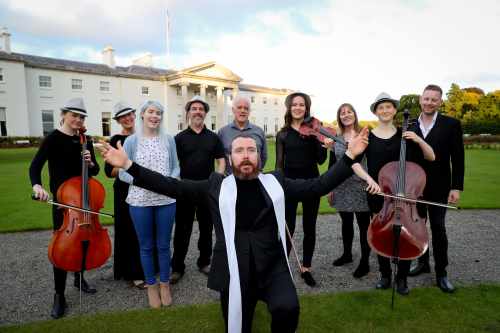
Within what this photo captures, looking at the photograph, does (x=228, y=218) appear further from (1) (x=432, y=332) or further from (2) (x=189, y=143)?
(1) (x=432, y=332)

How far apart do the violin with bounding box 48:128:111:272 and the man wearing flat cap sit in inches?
45.0

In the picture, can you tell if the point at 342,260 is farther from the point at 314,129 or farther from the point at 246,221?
the point at 246,221

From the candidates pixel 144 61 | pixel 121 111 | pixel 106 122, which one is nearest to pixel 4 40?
pixel 106 122

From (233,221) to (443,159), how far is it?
289 centimetres

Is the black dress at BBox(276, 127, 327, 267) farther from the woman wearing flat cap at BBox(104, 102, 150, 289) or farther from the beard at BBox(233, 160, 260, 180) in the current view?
the woman wearing flat cap at BBox(104, 102, 150, 289)

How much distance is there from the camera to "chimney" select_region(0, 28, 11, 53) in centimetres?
3556

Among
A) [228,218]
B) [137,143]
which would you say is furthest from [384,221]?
[137,143]

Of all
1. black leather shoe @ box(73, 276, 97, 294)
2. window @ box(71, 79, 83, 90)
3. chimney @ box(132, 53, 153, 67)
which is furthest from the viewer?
chimney @ box(132, 53, 153, 67)

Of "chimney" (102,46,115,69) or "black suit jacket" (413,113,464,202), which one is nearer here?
"black suit jacket" (413,113,464,202)

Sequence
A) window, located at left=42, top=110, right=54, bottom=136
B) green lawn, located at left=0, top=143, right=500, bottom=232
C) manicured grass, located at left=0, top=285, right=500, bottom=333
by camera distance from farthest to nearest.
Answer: window, located at left=42, top=110, right=54, bottom=136 < green lawn, located at left=0, top=143, right=500, bottom=232 < manicured grass, located at left=0, top=285, right=500, bottom=333

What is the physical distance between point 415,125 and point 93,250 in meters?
4.07

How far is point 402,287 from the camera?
12.8 feet

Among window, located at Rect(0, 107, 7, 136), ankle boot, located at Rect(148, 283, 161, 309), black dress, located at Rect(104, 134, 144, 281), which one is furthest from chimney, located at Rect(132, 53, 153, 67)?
ankle boot, located at Rect(148, 283, 161, 309)

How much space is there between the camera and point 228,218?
2615 millimetres
